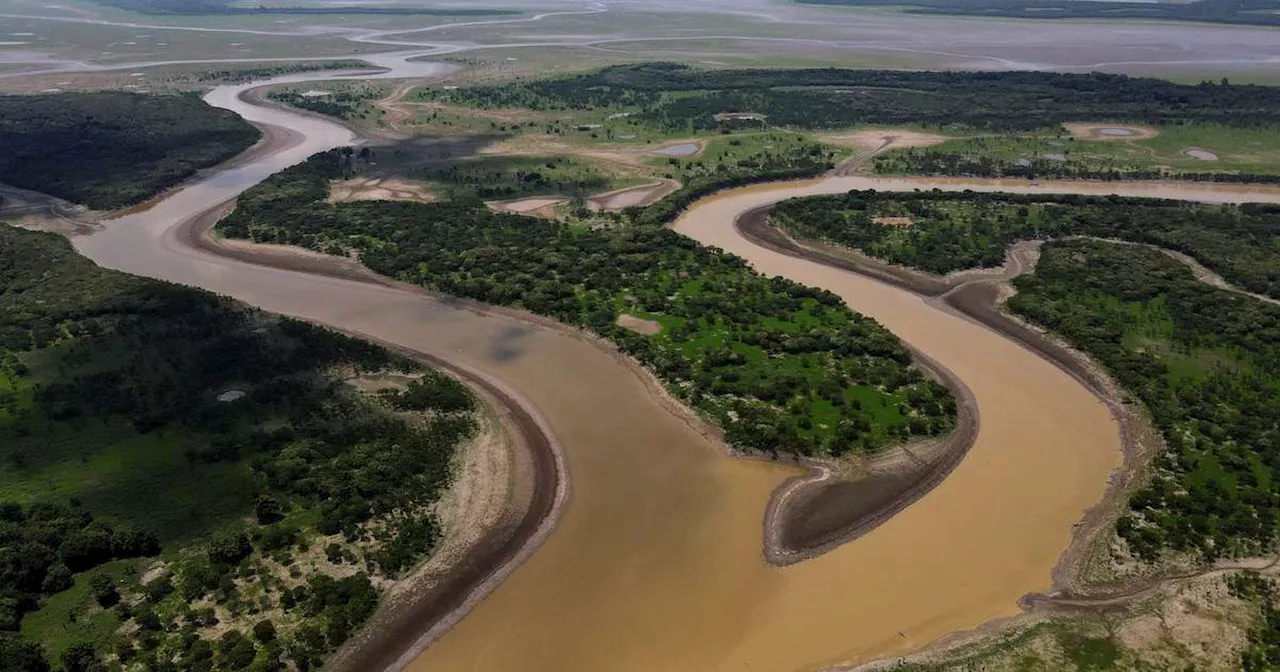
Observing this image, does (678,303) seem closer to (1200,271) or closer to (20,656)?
(20,656)

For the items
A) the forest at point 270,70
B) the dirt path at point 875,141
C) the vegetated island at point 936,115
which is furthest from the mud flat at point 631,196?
the forest at point 270,70

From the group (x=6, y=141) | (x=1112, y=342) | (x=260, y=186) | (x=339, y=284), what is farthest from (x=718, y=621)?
(x=6, y=141)

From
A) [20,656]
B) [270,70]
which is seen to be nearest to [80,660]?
[20,656]

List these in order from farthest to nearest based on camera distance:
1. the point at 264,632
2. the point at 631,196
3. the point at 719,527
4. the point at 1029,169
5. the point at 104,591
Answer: the point at 1029,169, the point at 631,196, the point at 719,527, the point at 104,591, the point at 264,632

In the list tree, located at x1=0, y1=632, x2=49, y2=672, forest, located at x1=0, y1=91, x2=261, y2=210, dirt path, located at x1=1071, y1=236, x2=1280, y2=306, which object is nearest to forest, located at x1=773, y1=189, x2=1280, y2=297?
dirt path, located at x1=1071, y1=236, x2=1280, y2=306

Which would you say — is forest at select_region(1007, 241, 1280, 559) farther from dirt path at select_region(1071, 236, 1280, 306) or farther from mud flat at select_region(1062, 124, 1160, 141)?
mud flat at select_region(1062, 124, 1160, 141)

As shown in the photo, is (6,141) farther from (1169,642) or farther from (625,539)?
(1169,642)

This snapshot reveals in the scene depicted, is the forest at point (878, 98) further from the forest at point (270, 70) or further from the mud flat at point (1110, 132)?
the forest at point (270, 70)
